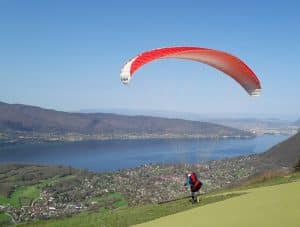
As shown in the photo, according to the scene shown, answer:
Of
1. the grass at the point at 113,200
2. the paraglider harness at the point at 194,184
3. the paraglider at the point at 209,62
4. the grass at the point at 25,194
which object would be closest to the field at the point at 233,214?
the paraglider harness at the point at 194,184

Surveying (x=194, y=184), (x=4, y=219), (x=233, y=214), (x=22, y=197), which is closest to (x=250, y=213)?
(x=233, y=214)

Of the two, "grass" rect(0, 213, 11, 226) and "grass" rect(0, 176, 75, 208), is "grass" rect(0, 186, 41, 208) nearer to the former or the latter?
Answer: "grass" rect(0, 176, 75, 208)

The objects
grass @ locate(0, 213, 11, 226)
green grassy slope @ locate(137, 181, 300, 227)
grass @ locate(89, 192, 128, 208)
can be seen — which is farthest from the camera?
grass @ locate(89, 192, 128, 208)

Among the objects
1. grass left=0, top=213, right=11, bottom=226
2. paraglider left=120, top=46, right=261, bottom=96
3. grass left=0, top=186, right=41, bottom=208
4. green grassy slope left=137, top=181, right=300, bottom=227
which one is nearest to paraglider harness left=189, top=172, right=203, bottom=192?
green grassy slope left=137, top=181, right=300, bottom=227

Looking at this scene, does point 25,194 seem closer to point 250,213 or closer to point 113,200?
point 113,200

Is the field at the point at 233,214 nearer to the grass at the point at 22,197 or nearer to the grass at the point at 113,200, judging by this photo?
the grass at the point at 113,200

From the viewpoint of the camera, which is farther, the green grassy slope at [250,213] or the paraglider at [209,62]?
the paraglider at [209,62]
